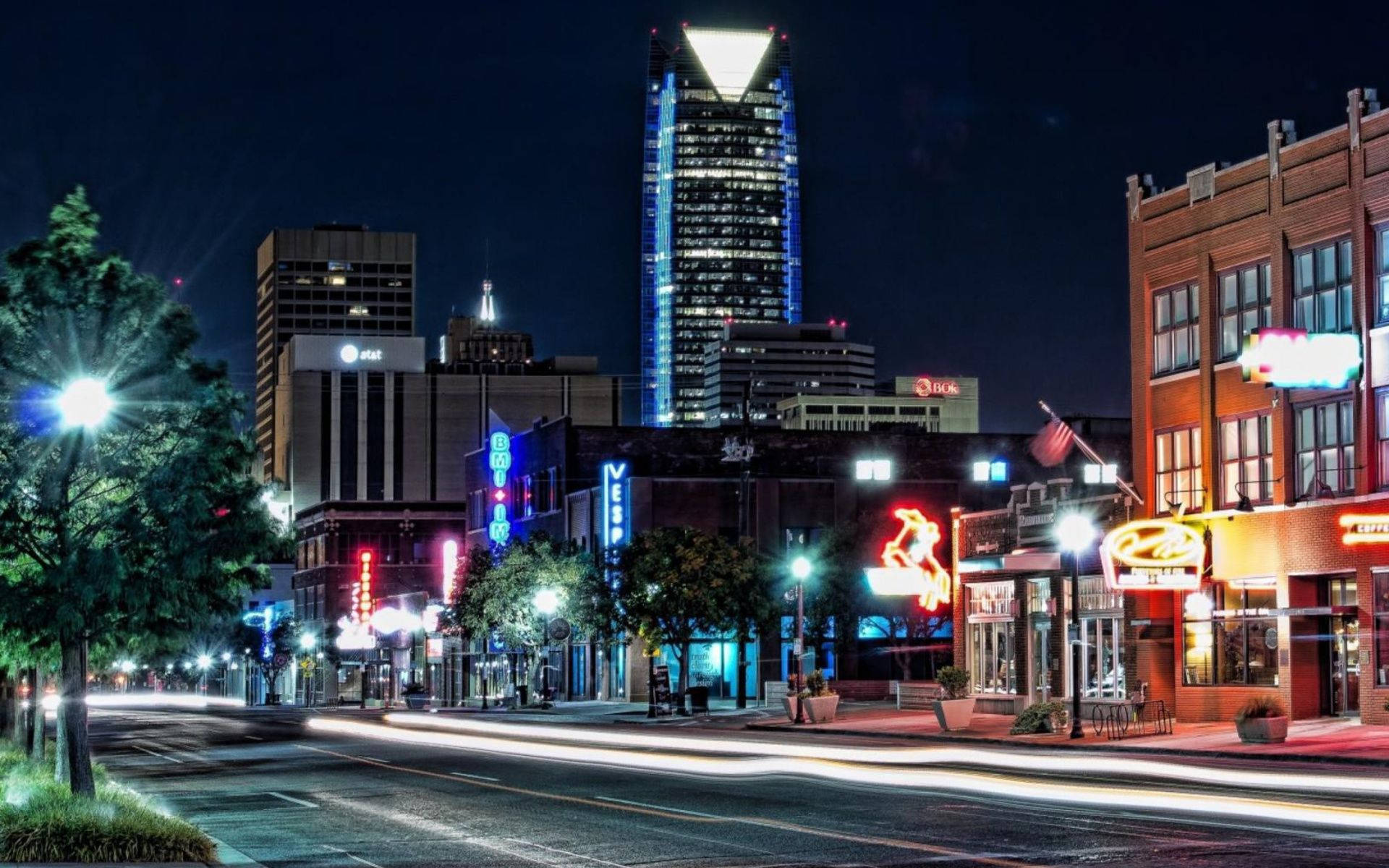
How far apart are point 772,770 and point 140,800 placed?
40.2ft

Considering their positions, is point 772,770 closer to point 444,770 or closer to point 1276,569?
point 444,770

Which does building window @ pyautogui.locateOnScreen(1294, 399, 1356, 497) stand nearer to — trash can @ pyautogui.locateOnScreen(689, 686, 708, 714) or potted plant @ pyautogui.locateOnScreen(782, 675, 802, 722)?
potted plant @ pyautogui.locateOnScreen(782, 675, 802, 722)

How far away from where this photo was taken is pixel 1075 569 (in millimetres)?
43438

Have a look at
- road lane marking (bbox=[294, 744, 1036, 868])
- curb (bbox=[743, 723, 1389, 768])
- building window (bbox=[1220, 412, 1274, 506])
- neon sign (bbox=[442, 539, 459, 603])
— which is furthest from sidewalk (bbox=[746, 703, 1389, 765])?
neon sign (bbox=[442, 539, 459, 603])

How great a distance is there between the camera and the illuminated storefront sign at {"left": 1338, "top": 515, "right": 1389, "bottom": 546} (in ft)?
129

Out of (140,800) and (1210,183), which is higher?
(1210,183)

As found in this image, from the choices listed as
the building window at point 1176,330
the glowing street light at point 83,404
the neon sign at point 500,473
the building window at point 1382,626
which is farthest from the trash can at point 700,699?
the glowing street light at point 83,404

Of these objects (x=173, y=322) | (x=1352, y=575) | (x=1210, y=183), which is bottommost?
(x=1352, y=575)

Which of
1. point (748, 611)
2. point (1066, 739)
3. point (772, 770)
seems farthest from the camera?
point (748, 611)

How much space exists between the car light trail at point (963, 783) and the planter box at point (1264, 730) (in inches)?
315

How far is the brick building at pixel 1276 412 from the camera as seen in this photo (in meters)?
40.8

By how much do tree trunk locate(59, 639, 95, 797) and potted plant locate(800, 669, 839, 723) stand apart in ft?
107

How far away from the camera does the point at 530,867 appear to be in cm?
1844

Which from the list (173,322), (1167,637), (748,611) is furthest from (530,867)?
(748,611)
